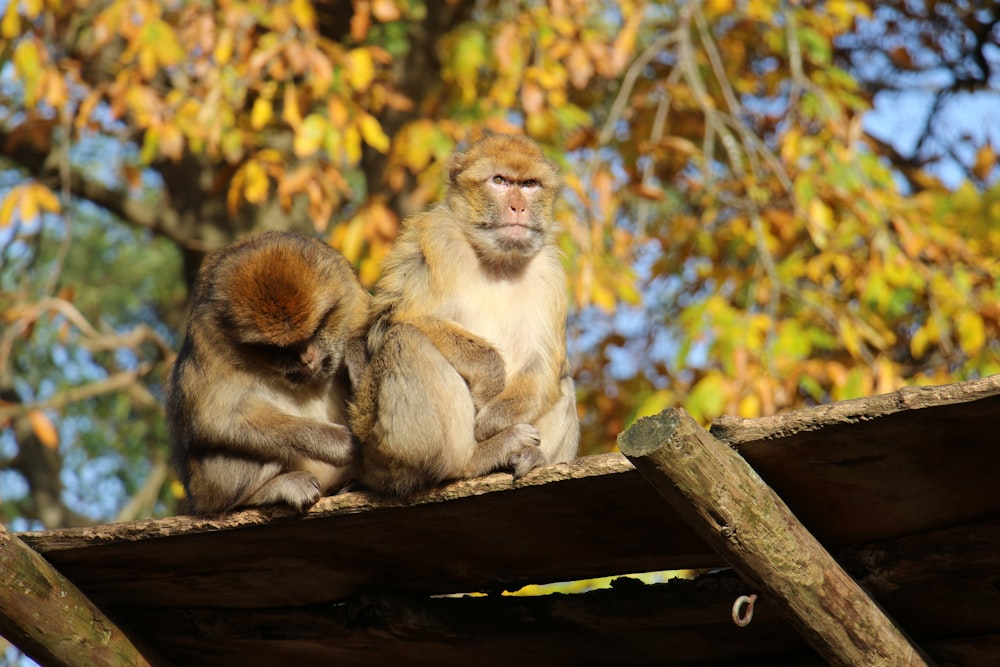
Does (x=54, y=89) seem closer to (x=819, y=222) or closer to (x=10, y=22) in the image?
(x=10, y=22)

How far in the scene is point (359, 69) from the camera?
620 cm

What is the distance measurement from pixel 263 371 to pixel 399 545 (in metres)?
0.85

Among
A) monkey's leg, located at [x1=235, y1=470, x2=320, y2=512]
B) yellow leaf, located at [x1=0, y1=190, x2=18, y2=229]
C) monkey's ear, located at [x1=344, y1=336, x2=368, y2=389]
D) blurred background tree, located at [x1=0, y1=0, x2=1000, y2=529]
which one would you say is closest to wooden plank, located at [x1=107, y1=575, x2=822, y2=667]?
monkey's leg, located at [x1=235, y1=470, x2=320, y2=512]

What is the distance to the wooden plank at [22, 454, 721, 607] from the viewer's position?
101 inches

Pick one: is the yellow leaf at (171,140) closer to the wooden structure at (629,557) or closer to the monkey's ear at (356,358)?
the monkey's ear at (356,358)

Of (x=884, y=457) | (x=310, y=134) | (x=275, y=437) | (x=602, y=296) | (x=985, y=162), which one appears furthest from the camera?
(x=985, y=162)

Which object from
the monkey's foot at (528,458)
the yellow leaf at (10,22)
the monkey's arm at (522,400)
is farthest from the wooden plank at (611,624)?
the yellow leaf at (10,22)

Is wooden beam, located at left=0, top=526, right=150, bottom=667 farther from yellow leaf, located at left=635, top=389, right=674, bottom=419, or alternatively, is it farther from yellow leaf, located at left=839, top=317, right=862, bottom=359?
→ yellow leaf, located at left=839, top=317, right=862, bottom=359

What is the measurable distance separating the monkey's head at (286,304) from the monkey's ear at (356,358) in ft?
0.05

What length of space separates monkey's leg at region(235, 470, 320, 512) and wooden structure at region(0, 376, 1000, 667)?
0.21 ft

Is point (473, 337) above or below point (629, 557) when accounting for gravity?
above

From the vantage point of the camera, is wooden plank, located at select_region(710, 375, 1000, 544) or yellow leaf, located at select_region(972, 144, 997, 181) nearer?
wooden plank, located at select_region(710, 375, 1000, 544)

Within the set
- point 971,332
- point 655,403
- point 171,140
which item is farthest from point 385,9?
point 971,332

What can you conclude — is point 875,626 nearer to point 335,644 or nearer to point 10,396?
point 335,644
